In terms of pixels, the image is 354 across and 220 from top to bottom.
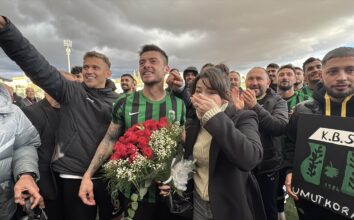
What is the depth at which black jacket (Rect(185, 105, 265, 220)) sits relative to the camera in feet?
6.02

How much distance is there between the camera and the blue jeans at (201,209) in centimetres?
215

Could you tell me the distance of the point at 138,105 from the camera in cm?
297

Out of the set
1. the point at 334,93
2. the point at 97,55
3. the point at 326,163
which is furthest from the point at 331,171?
the point at 97,55

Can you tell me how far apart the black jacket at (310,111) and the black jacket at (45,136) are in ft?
8.87

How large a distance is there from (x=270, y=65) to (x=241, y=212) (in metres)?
5.79

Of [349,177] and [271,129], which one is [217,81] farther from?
[271,129]

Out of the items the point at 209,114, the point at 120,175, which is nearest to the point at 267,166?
the point at 209,114

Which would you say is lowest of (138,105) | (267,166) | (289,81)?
(267,166)

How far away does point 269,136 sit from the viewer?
12.3 ft

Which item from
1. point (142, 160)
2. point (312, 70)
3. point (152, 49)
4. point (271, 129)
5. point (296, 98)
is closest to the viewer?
point (142, 160)

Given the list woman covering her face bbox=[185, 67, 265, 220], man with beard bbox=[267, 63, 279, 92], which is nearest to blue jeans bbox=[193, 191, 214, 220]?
woman covering her face bbox=[185, 67, 265, 220]

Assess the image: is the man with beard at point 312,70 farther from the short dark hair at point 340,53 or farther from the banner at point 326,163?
the banner at point 326,163

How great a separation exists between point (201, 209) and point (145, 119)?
46.1 inches

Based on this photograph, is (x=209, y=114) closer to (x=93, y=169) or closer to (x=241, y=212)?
(x=241, y=212)
